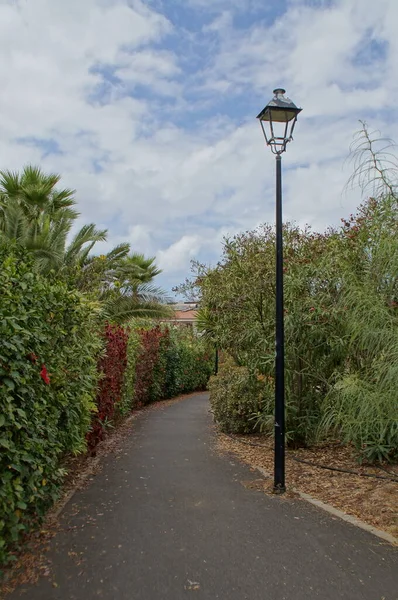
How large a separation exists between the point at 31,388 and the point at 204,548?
6.44 ft

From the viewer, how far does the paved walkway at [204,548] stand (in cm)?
327

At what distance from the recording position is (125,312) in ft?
50.8

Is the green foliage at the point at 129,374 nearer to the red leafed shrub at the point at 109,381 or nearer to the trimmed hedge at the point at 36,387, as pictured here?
the red leafed shrub at the point at 109,381

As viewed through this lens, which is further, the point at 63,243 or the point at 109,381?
the point at 63,243

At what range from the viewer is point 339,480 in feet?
19.8

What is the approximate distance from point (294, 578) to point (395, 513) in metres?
1.75

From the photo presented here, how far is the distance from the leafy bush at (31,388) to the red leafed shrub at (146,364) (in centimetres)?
813

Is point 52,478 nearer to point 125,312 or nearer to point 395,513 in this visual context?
point 395,513

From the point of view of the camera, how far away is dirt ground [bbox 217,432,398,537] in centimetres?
480

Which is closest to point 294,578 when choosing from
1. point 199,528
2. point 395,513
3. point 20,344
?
point 199,528

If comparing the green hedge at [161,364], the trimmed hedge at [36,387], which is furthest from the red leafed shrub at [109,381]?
the green hedge at [161,364]

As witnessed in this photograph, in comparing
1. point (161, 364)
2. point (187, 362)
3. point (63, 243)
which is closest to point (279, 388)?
point (63, 243)

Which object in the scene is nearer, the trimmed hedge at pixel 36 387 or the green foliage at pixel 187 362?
the trimmed hedge at pixel 36 387

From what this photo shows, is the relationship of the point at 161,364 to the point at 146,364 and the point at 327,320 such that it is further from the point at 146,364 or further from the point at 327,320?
the point at 327,320
